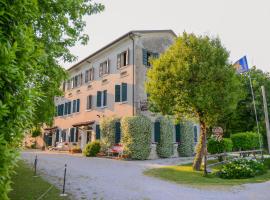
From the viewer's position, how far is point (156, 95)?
15.5 m

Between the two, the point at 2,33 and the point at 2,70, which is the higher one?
the point at 2,33

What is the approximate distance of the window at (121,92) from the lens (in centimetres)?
2234

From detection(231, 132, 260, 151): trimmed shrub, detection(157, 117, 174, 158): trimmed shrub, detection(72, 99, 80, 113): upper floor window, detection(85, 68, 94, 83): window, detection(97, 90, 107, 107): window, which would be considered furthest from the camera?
detection(72, 99, 80, 113): upper floor window

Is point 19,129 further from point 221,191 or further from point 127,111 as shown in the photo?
point 127,111

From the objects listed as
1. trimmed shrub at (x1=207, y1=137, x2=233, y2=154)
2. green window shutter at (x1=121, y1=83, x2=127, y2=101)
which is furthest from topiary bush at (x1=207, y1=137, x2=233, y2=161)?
green window shutter at (x1=121, y1=83, x2=127, y2=101)

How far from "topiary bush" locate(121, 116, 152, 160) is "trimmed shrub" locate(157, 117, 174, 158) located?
149 cm

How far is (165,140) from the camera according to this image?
22062 millimetres

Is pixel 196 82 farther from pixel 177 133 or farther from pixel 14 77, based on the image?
pixel 14 77

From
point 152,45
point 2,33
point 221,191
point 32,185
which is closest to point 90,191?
point 32,185

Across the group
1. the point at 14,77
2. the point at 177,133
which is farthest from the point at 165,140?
the point at 14,77

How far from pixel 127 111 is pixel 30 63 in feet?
60.5

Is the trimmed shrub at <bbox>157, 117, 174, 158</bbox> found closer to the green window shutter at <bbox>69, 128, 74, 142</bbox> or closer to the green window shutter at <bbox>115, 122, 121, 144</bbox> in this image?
the green window shutter at <bbox>115, 122, 121, 144</bbox>

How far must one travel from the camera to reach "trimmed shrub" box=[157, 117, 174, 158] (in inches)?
860

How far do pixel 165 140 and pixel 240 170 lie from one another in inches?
389
